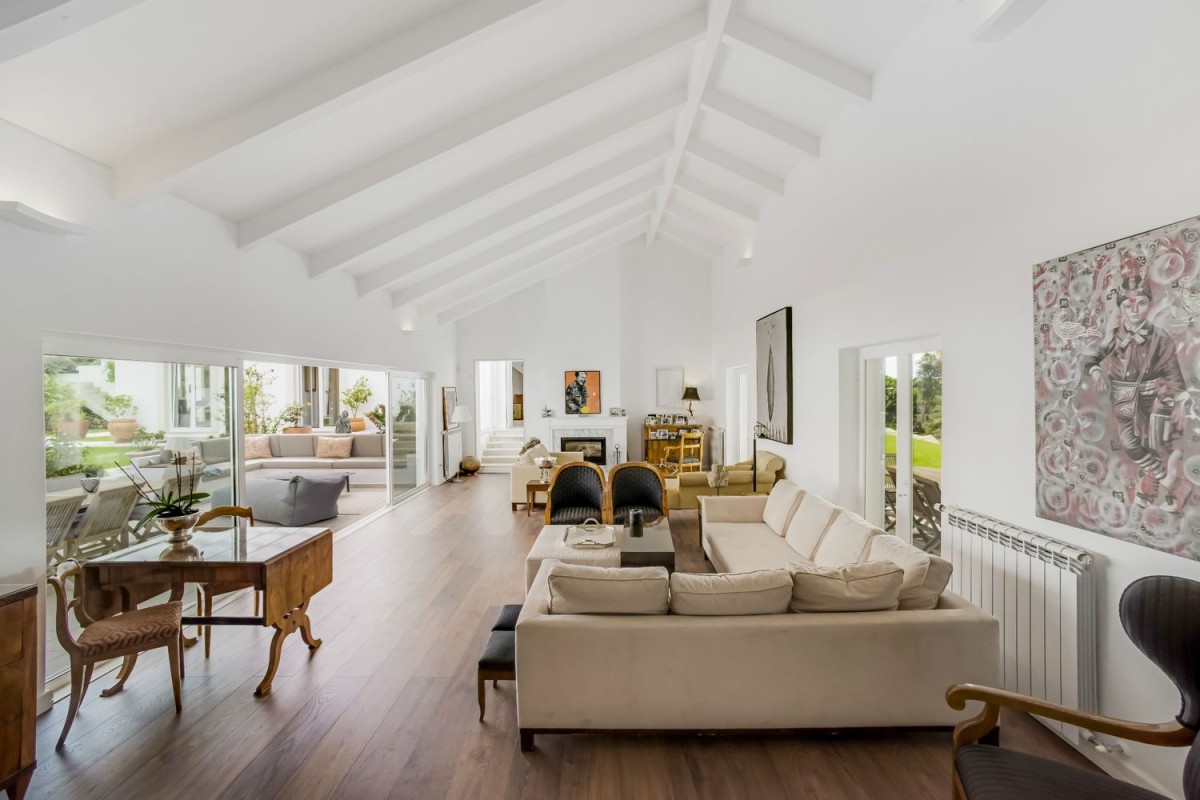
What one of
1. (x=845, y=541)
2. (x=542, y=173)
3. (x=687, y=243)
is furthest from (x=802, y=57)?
(x=687, y=243)

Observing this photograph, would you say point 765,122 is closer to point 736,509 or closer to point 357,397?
point 736,509

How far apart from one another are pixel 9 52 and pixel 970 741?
13.2ft

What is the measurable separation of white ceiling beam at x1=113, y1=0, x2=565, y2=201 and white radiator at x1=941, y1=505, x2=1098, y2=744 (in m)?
3.51

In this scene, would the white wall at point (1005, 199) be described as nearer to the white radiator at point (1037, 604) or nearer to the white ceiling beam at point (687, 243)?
the white radiator at point (1037, 604)

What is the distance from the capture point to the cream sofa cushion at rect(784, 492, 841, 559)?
4109 millimetres

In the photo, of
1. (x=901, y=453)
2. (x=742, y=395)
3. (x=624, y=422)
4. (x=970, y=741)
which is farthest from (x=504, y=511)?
(x=970, y=741)

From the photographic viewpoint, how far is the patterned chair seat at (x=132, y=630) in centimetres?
266

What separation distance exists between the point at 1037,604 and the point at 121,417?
4.99m

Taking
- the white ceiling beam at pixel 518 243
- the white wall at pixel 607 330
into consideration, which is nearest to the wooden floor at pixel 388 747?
the white ceiling beam at pixel 518 243

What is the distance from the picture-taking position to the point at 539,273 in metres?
10.3

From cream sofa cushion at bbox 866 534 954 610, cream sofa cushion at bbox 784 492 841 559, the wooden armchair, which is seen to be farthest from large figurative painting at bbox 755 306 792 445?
the wooden armchair

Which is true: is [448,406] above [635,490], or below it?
above

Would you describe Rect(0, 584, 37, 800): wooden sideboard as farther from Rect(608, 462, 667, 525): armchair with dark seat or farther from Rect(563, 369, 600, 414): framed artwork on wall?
Rect(563, 369, 600, 414): framed artwork on wall

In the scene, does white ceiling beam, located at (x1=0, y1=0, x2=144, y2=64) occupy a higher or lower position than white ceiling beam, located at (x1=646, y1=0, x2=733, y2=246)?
lower
